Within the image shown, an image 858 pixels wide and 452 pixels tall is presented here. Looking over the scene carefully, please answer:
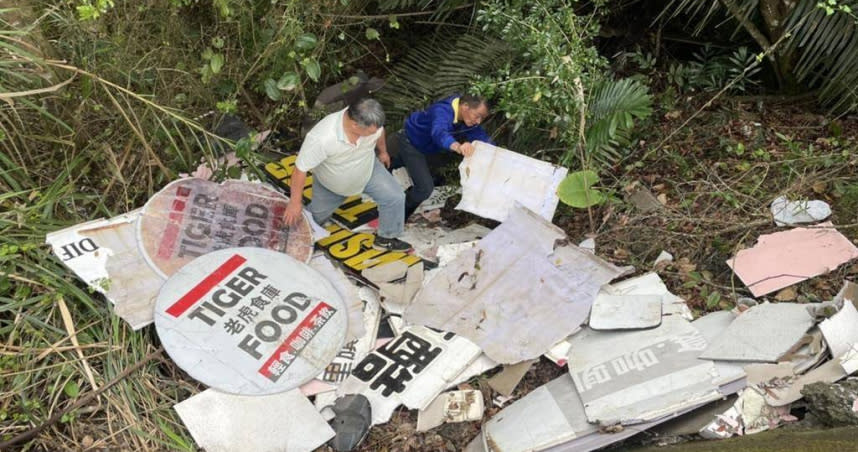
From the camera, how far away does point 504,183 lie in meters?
4.02

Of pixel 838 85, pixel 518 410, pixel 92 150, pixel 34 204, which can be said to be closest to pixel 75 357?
pixel 34 204

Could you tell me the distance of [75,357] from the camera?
3.16 meters

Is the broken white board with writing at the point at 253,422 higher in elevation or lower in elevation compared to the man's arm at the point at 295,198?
lower

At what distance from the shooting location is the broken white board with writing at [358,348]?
3.37 meters

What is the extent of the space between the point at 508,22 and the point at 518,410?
2.14 meters

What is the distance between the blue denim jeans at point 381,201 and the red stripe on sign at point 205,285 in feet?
1.97

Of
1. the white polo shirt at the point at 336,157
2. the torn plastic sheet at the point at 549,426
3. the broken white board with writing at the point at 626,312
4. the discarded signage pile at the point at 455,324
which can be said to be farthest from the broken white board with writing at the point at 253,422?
the broken white board with writing at the point at 626,312

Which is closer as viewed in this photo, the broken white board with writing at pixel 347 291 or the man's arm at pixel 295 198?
the broken white board with writing at pixel 347 291

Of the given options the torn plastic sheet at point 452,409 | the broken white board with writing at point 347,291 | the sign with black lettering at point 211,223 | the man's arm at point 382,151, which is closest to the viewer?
the torn plastic sheet at point 452,409

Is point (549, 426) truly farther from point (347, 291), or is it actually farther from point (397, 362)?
point (347, 291)

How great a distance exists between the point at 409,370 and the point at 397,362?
0.09 metres

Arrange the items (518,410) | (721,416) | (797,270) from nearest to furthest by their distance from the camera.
A: (721,416), (518,410), (797,270)

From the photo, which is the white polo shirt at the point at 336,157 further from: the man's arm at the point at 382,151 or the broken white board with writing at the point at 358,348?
the broken white board with writing at the point at 358,348

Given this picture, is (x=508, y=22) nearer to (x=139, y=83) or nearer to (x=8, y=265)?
(x=139, y=83)
